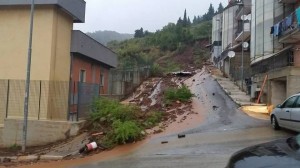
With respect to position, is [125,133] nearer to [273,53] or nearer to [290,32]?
[290,32]

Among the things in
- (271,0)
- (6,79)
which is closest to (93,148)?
(6,79)

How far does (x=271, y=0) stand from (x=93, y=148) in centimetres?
2183

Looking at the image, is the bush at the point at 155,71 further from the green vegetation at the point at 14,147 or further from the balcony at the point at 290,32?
the green vegetation at the point at 14,147

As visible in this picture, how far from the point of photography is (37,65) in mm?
18812

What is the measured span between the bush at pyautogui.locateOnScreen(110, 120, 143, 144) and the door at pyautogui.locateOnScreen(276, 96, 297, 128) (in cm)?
552

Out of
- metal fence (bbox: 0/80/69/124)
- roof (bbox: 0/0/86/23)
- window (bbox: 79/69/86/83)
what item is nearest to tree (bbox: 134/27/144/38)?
window (bbox: 79/69/86/83)

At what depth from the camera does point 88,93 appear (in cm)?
1825

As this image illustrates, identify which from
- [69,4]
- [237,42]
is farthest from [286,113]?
[237,42]

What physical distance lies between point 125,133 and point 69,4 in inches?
318

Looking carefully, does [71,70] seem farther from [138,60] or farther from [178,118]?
[138,60]

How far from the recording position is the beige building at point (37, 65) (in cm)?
1678

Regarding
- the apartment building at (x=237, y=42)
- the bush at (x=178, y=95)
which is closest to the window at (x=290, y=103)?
the bush at (x=178, y=95)

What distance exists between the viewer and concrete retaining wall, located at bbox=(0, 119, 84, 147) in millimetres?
16391

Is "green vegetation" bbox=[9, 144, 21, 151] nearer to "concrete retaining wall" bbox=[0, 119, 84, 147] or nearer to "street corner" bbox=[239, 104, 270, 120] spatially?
"concrete retaining wall" bbox=[0, 119, 84, 147]
